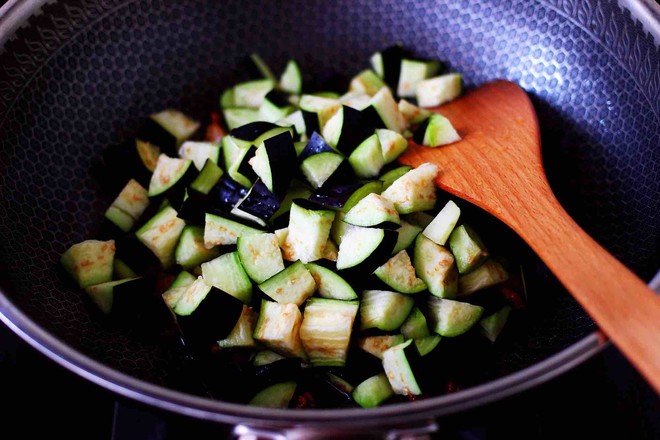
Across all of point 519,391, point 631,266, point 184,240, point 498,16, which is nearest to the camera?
point 519,391

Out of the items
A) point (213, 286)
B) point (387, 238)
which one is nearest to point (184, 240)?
point (213, 286)

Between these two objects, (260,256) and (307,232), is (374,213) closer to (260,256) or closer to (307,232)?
(307,232)

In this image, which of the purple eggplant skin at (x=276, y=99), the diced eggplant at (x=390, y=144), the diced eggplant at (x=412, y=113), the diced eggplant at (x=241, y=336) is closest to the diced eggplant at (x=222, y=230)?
the diced eggplant at (x=241, y=336)

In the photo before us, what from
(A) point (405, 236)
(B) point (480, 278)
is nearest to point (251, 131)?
(A) point (405, 236)

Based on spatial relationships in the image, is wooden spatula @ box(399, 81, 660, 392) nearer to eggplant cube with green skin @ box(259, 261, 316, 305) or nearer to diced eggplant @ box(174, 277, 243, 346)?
eggplant cube with green skin @ box(259, 261, 316, 305)

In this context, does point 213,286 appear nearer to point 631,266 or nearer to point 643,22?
point 631,266

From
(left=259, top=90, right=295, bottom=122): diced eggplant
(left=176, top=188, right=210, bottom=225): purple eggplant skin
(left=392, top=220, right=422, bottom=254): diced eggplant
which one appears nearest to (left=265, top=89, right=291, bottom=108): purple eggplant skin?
(left=259, top=90, right=295, bottom=122): diced eggplant
